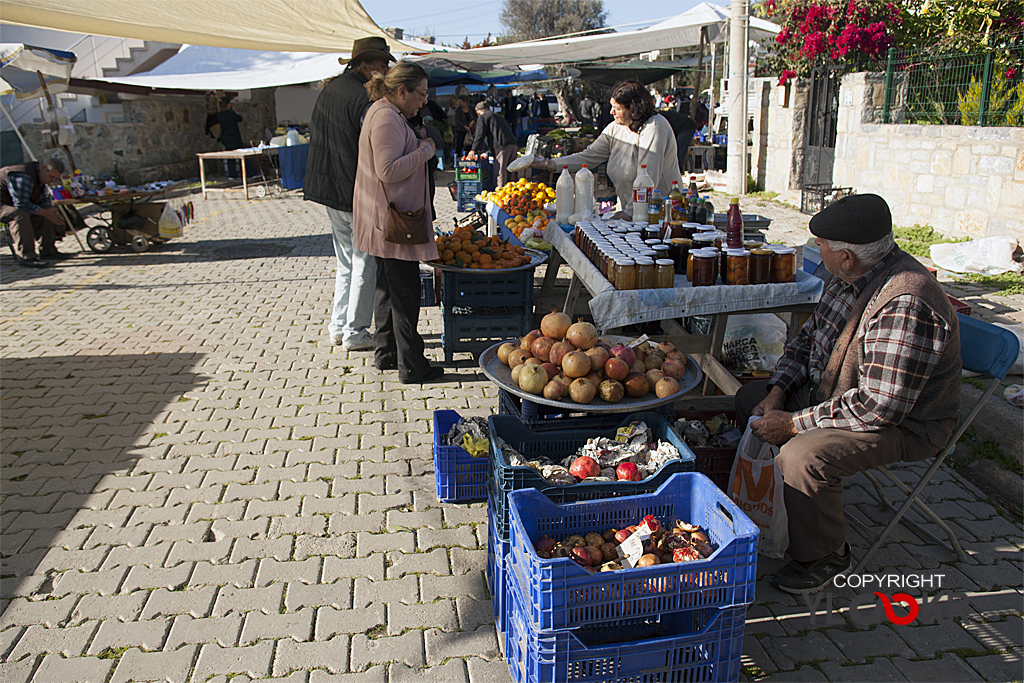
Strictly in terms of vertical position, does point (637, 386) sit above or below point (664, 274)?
below

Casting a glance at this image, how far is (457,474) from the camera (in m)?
3.76

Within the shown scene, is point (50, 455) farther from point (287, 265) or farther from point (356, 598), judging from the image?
point (287, 265)

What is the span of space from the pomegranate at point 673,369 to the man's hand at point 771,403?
382 millimetres

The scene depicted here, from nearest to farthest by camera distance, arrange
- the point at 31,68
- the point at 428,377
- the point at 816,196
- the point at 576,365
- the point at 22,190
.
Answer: the point at 576,365 → the point at 428,377 → the point at 22,190 → the point at 31,68 → the point at 816,196

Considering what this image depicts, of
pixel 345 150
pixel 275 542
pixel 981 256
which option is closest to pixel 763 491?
pixel 275 542

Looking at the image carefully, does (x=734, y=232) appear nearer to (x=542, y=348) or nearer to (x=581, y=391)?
(x=542, y=348)

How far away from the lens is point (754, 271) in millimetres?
3742

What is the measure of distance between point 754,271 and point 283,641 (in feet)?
9.01

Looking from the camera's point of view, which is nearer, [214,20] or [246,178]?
[214,20]

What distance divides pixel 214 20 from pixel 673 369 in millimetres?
7462

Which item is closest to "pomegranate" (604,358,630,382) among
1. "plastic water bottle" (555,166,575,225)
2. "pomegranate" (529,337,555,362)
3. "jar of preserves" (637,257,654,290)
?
"pomegranate" (529,337,555,362)

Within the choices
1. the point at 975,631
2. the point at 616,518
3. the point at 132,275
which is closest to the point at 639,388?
the point at 616,518

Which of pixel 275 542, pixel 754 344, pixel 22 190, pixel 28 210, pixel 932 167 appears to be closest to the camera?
pixel 275 542

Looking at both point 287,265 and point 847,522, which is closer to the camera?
point 847,522
